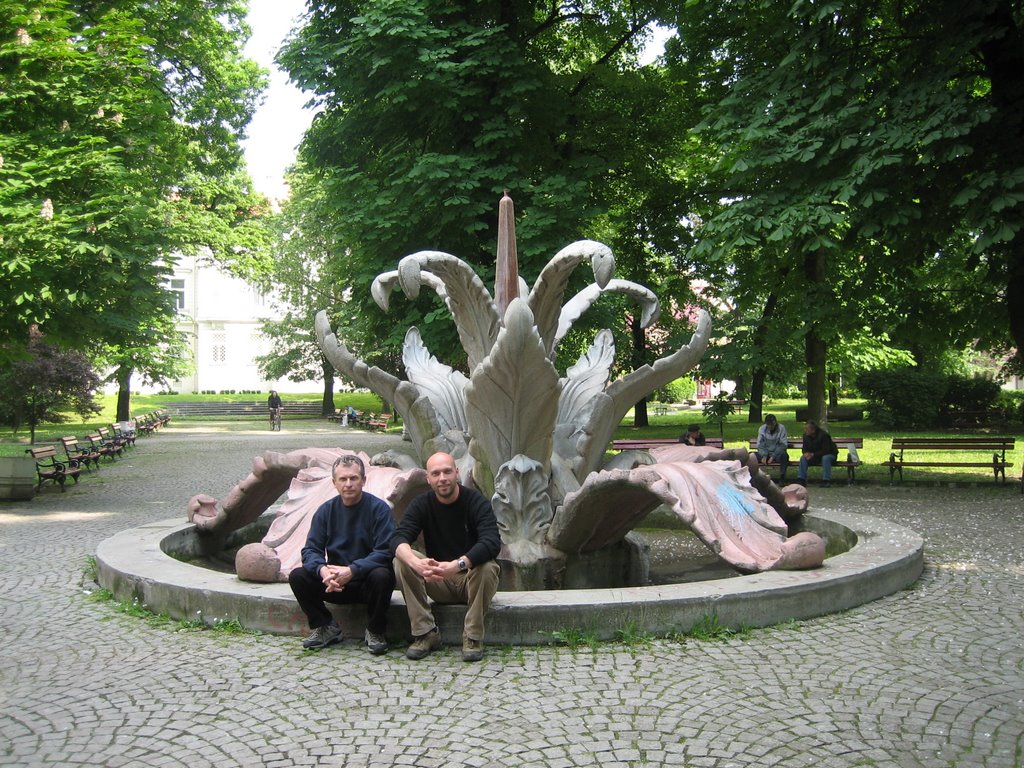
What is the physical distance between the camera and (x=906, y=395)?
29641mm

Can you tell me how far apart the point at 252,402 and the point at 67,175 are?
42144 mm

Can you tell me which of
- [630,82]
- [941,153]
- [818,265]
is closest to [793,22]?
[941,153]

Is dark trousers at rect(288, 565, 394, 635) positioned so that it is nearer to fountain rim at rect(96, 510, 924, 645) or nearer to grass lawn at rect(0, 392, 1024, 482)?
fountain rim at rect(96, 510, 924, 645)

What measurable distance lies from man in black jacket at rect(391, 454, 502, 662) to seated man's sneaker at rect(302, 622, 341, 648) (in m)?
0.48

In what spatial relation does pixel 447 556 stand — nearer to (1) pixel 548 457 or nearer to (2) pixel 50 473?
(1) pixel 548 457

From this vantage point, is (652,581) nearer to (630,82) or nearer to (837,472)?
(837,472)

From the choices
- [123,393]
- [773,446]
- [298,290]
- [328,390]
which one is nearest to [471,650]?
[773,446]

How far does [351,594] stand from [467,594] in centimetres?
70

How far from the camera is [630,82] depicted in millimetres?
20031

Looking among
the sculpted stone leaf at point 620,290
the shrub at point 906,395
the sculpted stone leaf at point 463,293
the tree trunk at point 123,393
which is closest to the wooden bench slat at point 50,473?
the sculpted stone leaf at point 463,293

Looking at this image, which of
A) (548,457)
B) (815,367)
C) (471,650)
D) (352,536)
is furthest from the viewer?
(815,367)

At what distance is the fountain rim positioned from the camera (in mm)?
5477

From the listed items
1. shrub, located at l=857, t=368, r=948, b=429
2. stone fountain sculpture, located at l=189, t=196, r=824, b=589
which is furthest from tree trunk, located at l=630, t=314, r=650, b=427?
stone fountain sculpture, located at l=189, t=196, r=824, b=589

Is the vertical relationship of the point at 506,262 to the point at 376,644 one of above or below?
above
